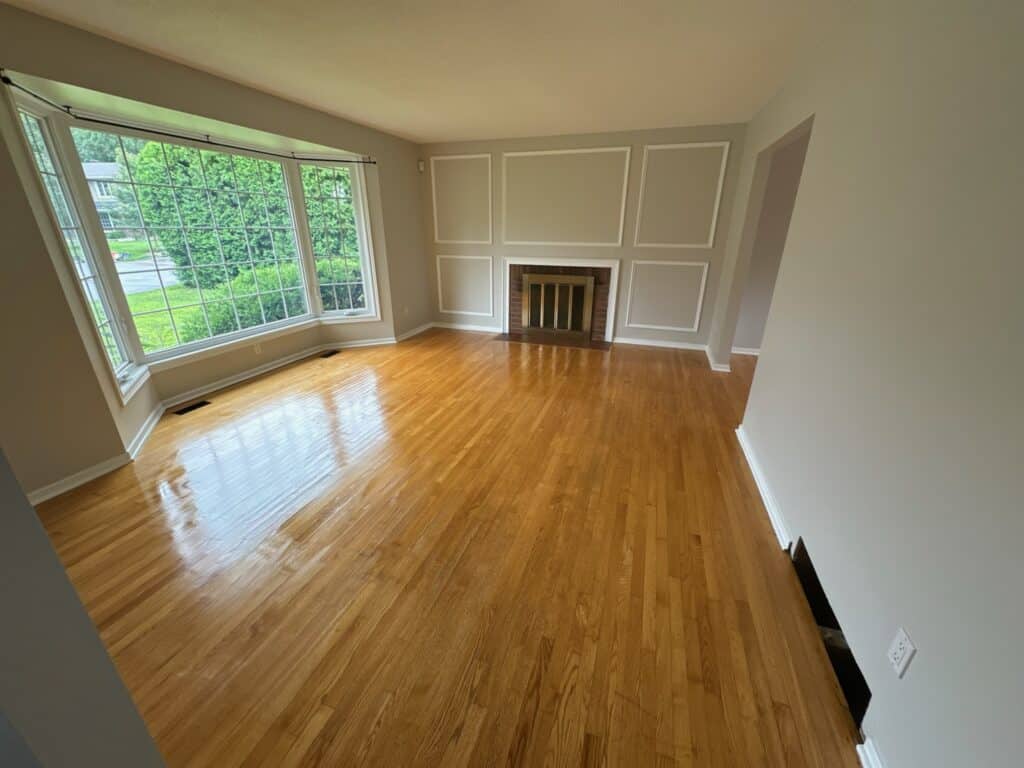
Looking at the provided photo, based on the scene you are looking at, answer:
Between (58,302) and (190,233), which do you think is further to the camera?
(190,233)

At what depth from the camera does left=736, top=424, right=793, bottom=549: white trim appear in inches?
76.2

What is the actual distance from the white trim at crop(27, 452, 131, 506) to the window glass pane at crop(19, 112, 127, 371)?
2.09 feet

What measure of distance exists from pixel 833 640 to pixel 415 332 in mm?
5084

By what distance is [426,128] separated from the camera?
4281mm

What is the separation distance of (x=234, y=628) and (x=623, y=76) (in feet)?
12.4

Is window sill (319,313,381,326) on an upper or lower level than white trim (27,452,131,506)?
upper

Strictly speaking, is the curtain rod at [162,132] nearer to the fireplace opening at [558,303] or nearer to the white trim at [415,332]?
the white trim at [415,332]

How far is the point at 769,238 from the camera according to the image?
4191 millimetres

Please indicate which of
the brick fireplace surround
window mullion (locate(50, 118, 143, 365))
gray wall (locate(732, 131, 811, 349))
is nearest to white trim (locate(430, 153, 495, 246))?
the brick fireplace surround

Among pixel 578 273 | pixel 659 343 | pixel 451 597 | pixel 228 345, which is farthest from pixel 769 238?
pixel 228 345

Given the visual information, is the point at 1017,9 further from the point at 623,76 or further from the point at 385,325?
the point at 385,325

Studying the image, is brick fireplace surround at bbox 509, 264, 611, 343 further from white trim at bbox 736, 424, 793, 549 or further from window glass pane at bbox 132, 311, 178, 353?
window glass pane at bbox 132, 311, 178, 353

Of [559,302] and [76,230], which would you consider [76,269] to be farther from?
[559,302]

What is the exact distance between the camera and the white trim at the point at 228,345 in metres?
3.22
